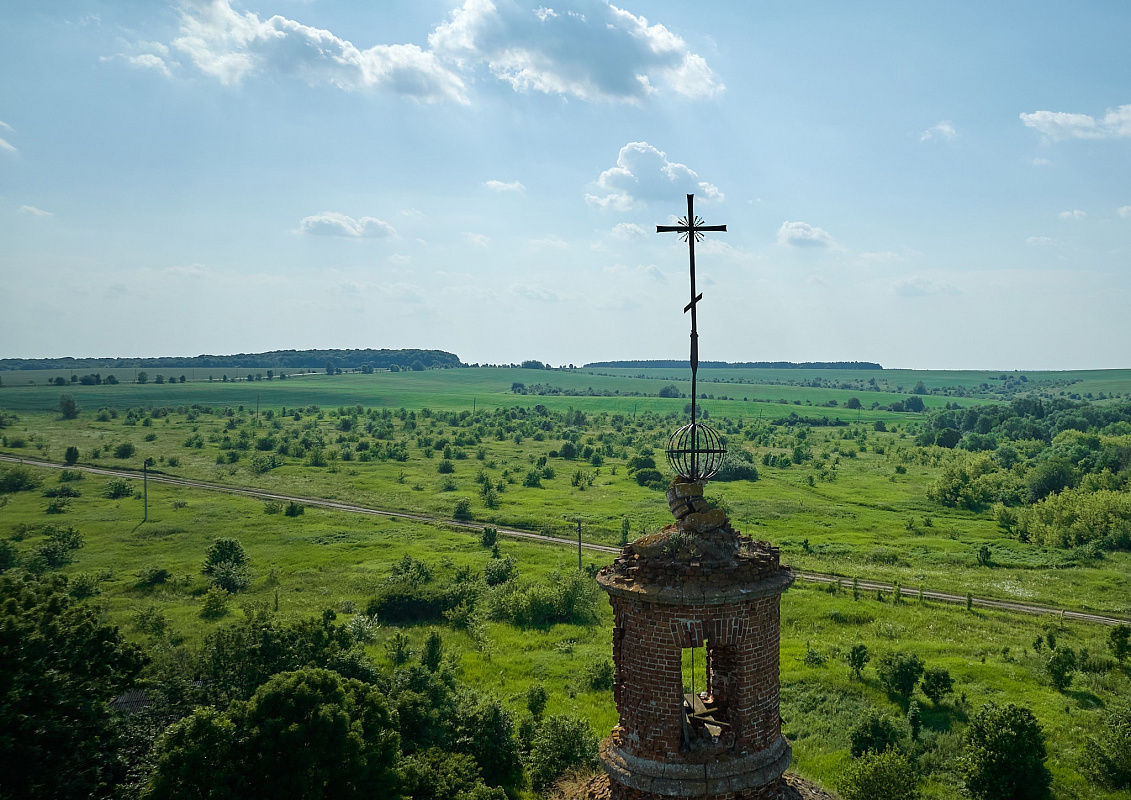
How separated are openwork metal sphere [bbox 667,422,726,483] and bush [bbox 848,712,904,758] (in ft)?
70.5

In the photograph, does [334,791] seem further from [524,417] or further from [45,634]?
[524,417]

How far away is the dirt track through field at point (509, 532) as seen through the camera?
41.8 meters

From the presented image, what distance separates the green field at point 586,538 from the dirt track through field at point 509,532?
1.36 m

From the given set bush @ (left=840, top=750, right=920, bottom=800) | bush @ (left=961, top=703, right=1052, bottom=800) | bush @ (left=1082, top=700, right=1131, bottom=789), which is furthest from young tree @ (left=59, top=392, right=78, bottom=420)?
bush @ (left=1082, top=700, right=1131, bottom=789)

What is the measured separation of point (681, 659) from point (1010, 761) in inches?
830

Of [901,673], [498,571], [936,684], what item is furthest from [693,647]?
[498,571]

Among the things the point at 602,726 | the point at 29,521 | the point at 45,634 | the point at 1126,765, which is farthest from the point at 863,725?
the point at 29,521

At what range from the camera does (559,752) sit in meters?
24.2

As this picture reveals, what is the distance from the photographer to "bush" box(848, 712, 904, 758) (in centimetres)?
2470

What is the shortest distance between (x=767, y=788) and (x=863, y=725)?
22.1m

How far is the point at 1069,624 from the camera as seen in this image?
38500mm

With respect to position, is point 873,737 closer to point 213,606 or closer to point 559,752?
point 559,752

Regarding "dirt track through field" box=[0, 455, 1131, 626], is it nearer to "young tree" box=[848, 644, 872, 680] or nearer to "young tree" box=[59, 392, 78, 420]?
"young tree" box=[848, 644, 872, 680]

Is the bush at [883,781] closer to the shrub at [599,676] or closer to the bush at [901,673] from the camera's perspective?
the bush at [901,673]
